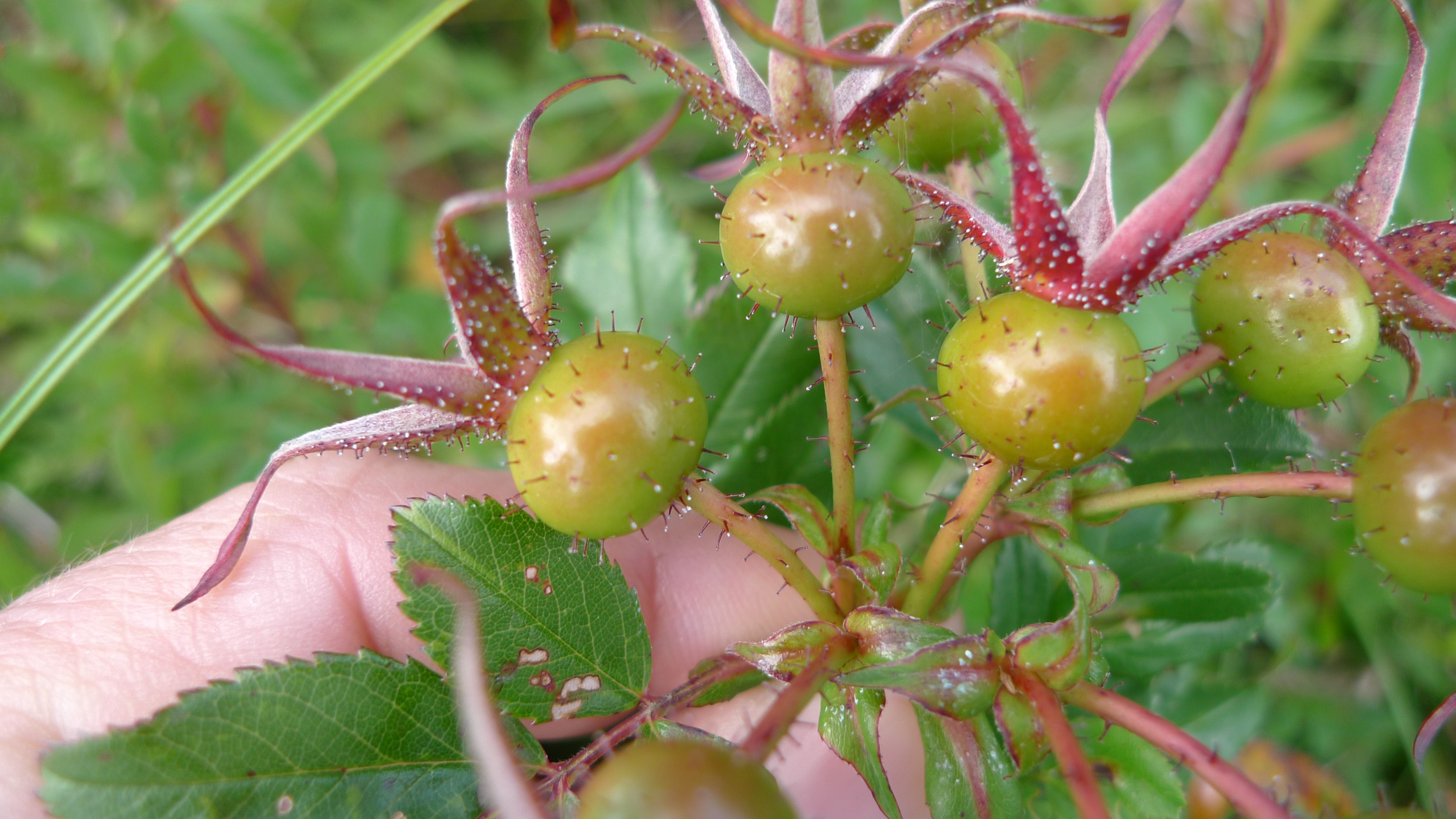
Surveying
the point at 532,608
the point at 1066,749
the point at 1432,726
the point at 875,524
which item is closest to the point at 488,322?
the point at 532,608

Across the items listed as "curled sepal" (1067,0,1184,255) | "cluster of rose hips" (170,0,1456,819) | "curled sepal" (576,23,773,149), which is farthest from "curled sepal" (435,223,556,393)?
"curled sepal" (1067,0,1184,255)

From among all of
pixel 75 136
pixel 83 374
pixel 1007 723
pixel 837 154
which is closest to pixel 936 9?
pixel 837 154

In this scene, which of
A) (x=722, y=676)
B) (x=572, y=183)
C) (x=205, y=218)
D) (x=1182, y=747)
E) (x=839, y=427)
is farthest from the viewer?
(x=205, y=218)

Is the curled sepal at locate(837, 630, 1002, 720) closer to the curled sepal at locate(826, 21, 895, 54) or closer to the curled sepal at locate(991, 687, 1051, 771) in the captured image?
the curled sepal at locate(991, 687, 1051, 771)

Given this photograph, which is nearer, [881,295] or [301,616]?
[881,295]

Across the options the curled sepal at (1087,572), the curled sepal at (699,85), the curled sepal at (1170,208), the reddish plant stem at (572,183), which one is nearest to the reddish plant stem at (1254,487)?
the curled sepal at (1087,572)

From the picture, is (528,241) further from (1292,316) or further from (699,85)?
(1292,316)

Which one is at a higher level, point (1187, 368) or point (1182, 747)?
point (1187, 368)
